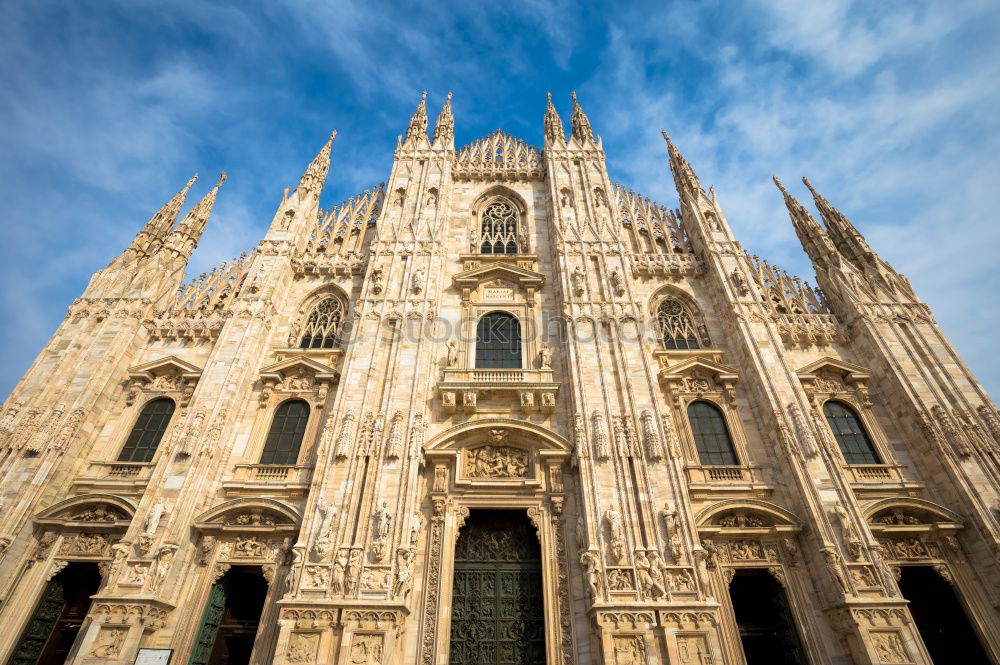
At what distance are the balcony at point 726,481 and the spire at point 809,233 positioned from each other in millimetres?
10011

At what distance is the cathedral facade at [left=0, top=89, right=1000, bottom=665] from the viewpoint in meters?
11.3

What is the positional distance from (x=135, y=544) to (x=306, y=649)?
5.18m

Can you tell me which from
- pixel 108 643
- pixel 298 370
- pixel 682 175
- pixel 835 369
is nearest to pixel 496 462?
pixel 298 370

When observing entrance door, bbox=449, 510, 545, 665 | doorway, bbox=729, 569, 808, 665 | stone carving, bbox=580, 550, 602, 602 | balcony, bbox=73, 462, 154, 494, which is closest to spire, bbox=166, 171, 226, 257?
balcony, bbox=73, 462, 154, 494

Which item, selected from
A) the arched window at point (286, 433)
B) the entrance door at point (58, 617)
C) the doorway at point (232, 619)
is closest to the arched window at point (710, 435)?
the arched window at point (286, 433)

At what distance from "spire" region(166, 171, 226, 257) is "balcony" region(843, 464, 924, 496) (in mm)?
24501

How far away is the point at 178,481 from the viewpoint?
12805 mm

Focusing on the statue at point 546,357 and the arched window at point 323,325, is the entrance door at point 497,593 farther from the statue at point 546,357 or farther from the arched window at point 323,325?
the arched window at point 323,325

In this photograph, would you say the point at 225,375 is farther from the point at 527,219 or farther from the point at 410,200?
the point at 527,219

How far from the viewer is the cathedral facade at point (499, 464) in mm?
11320

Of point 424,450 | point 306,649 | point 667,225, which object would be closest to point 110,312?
point 424,450

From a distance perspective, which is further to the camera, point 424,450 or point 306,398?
point 306,398

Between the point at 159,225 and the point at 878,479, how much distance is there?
88.8 ft

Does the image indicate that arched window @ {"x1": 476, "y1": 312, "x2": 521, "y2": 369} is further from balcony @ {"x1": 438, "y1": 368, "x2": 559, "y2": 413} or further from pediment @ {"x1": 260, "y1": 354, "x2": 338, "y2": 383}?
pediment @ {"x1": 260, "y1": 354, "x2": 338, "y2": 383}
